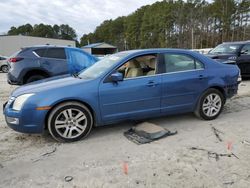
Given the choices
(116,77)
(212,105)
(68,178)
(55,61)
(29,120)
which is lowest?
(68,178)

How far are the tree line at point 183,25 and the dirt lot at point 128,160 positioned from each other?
168ft

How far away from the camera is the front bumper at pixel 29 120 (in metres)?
4.00

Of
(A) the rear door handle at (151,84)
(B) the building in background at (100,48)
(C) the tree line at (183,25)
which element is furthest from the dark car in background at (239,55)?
(B) the building in background at (100,48)

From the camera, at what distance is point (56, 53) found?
26.3ft

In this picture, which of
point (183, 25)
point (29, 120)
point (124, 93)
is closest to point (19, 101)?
point (29, 120)

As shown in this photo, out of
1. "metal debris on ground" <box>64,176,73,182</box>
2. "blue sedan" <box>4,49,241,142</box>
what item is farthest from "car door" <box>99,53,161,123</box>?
"metal debris on ground" <box>64,176,73,182</box>

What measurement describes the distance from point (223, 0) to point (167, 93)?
52777 millimetres

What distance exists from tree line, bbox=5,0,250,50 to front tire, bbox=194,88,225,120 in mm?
50011

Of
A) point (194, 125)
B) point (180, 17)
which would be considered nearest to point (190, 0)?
point (180, 17)

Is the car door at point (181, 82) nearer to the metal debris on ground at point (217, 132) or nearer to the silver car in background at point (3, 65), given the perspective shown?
the metal debris on ground at point (217, 132)

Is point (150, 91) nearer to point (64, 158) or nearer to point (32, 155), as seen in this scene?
point (64, 158)

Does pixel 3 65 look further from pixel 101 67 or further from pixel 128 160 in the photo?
pixel 128 160

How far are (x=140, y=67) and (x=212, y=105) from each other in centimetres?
168

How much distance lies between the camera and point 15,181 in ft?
10.2
